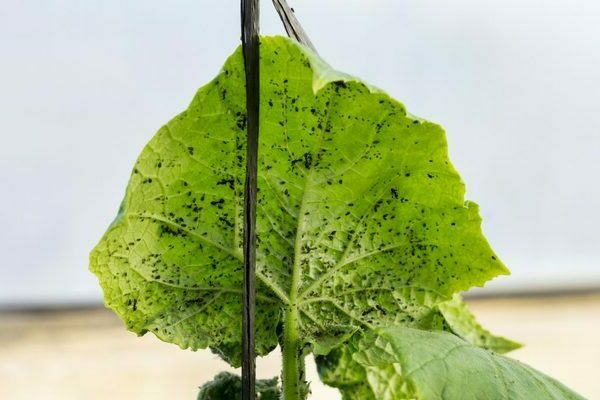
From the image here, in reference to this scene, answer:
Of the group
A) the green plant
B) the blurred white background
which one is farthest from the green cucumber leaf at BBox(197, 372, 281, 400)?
the blurred white background

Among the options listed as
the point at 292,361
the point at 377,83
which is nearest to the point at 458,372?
the point at 292,361

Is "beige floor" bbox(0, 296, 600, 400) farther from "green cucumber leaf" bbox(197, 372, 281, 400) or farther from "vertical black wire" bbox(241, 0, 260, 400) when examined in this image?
"vertical black wire" bbox(241, 0, 260, 400)

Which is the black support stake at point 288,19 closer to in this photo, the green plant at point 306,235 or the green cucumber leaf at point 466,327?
the green plant at point 306,235

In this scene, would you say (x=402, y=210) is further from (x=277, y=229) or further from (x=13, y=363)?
(x=13, y=363)

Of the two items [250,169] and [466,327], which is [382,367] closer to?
[466,327]

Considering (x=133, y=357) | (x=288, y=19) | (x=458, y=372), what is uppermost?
(x=133, y=357)

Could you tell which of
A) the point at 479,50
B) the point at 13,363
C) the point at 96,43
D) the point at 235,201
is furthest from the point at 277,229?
the point at 13,363
